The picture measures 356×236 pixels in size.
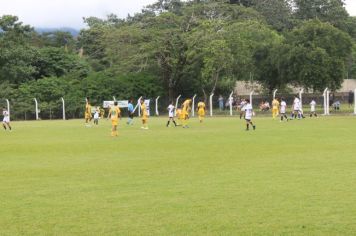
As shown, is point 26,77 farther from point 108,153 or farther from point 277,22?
point 108,153

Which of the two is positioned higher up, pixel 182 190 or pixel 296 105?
pixel 296 105

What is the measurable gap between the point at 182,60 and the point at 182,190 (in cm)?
4862

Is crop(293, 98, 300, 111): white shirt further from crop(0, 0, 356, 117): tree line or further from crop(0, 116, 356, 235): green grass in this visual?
crop(0, 116, 356, 235): green grass

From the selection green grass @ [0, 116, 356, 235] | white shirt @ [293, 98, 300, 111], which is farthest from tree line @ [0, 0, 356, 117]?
green grass @ [0, 116, 356, 235]

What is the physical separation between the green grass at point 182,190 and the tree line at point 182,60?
3032cm

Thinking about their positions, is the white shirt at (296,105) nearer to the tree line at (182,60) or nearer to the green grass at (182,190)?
the tree line at (182,60)

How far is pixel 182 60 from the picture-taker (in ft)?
194

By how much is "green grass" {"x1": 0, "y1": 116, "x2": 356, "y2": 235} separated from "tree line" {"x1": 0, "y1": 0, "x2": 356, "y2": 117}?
3032 centimetres

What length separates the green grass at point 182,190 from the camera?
8.23 m

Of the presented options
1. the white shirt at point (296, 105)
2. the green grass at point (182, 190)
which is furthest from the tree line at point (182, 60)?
the green grass at point (182, 190)

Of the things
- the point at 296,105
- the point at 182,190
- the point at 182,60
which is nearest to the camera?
the point at 182,190

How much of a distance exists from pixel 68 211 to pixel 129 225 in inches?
56.8

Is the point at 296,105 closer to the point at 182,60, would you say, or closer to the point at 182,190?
the point at 182,60

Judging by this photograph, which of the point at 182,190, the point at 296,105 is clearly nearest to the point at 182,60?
the point at 296,105
